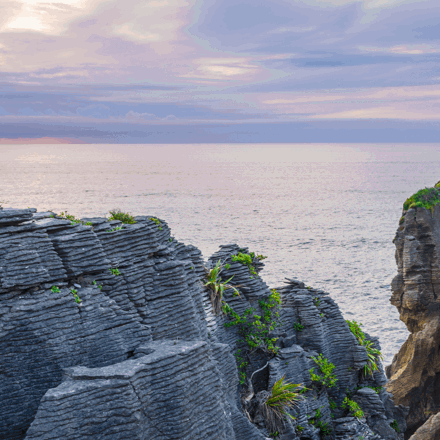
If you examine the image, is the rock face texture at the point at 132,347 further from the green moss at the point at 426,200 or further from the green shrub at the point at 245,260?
the green moss at the point at 426,200

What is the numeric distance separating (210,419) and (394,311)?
153 ft

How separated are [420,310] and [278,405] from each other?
17.4 meters

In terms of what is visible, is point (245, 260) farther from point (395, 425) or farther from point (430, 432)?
point (430, 432)

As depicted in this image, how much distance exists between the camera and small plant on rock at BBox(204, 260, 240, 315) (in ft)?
52.5

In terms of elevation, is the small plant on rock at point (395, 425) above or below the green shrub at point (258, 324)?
below

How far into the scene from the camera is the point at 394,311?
168 feet

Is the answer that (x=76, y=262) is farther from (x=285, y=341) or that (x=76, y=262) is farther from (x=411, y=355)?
(x=411, y=355)

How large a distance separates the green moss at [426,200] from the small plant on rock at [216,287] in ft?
55.5

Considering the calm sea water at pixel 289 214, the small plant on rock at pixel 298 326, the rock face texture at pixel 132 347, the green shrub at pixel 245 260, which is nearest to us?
the rock face texture at pixel 132 347

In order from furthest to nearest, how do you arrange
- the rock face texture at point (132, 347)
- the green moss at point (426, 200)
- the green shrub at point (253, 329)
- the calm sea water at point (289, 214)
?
1. the calm sea water at point (289, 214)
2. the green moss at point (426, 200)
3. the green shrub at point (253, 329)
4. the rock face texture at point (132, 347)

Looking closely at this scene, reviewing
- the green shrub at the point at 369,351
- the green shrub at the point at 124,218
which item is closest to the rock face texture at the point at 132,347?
the green shrub at the point at 124,218

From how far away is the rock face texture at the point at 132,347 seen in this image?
9.11 m

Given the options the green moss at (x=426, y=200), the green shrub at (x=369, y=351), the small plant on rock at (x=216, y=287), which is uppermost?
the green moss at (x=426, y=200)

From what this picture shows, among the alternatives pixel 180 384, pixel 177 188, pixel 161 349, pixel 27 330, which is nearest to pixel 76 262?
pixel 27 330
